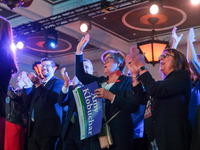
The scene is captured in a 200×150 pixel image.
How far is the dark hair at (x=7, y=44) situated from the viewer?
4.55 feet

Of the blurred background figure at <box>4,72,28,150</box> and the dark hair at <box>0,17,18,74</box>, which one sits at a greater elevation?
the dark hair at <box>0,17,18,74</box>

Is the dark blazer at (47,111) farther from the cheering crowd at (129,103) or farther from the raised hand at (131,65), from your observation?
the raised hand at (131,65)

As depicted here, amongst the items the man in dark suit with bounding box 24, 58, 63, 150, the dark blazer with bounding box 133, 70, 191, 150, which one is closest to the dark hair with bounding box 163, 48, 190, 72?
the dark blazer with bounding box 133, 70, 191, 150

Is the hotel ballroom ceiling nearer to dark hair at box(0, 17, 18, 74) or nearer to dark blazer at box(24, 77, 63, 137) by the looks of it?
dark blazer at box(24, 77, 63, 137)

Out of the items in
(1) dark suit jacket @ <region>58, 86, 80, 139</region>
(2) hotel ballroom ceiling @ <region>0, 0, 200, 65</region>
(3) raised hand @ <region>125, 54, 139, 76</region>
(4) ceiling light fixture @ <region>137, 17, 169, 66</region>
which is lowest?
(1) dark suit jacket @ <region>58, 86, 80, 139</region>

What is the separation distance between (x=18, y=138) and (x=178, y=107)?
2815 mm

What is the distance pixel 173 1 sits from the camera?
5.96m

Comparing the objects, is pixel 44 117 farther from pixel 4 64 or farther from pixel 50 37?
pixel 50 37

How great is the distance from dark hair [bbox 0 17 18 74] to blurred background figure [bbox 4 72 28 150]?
8.04 ft

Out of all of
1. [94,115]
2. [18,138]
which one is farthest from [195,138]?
[18,138]

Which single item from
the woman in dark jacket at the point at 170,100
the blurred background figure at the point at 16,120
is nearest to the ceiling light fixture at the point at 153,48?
the blurred background figure at the point at 16,120

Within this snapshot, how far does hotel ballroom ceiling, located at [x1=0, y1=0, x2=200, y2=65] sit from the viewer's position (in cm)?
625

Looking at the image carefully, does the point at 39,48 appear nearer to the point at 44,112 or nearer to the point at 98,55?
the point at 98,55

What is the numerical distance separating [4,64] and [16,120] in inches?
110
